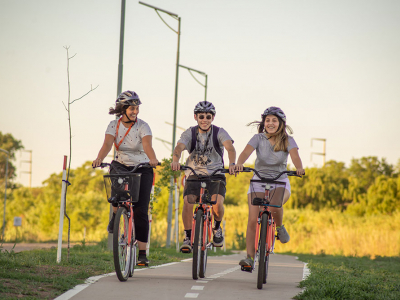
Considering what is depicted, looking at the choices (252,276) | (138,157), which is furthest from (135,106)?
(252,276)

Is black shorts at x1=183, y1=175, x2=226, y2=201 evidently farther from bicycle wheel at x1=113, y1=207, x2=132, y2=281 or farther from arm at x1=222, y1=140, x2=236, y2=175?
bicycle wheel at x1=113, y1=207, x2=132, y2=281

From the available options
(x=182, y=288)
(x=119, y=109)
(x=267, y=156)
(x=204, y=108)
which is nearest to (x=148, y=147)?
(x=119, y=109)

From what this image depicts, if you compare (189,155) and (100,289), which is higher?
(189,155)

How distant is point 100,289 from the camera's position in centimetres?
678

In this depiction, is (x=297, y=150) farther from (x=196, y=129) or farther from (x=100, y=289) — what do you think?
(x=100, y=289)

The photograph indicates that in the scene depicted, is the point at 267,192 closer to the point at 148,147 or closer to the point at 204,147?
the point at 204,147

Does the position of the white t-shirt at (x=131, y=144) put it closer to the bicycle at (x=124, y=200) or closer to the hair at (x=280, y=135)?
the bicycle at (x=124, y=200)

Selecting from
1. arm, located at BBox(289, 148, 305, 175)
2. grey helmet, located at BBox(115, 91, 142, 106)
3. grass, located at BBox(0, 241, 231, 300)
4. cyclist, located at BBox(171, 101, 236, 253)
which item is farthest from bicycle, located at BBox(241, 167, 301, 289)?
grass, located at BBox(0, 241, 231, 300)

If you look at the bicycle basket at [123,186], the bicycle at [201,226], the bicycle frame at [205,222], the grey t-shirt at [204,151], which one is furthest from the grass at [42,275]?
the grey t-shirt at [204,151]

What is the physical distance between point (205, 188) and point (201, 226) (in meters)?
0.54

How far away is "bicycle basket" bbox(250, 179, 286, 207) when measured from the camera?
304 inches

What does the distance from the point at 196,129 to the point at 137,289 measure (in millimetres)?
2723

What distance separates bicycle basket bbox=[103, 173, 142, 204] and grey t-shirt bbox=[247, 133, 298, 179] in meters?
1.66

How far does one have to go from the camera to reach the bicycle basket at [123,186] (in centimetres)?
758
